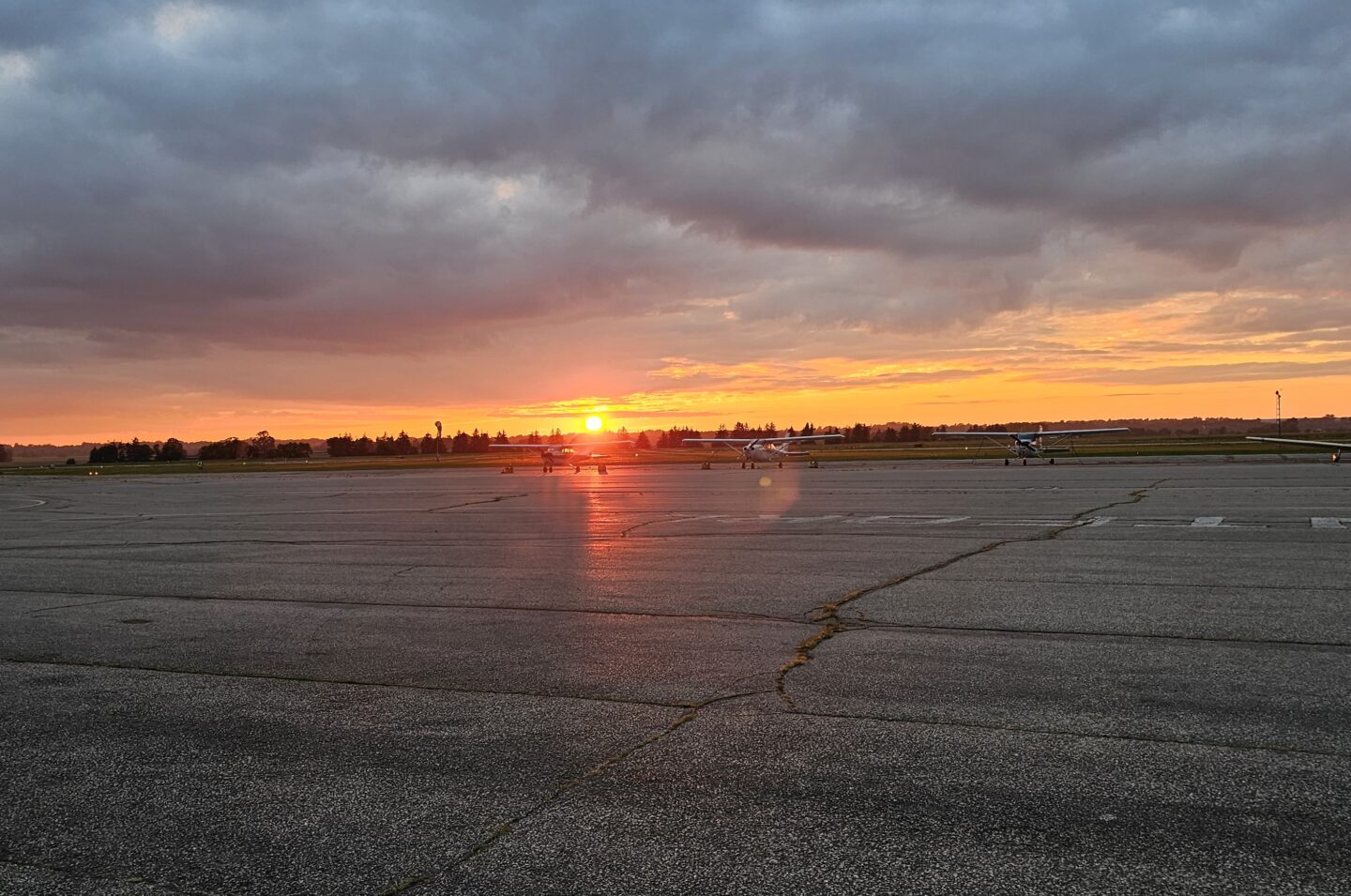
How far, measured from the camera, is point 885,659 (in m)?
7.79

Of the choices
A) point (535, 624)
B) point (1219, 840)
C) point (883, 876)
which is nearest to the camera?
point (883, 876)

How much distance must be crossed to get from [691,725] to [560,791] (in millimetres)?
1279

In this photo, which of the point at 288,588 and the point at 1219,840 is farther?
the point at 288,588

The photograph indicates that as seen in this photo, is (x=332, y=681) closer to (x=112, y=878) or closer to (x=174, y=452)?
(x=112, y=878)

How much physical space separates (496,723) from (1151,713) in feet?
13.2

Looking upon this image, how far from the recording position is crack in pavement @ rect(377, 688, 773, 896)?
4.07m

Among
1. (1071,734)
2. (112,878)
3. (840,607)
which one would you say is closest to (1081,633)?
(840,607)

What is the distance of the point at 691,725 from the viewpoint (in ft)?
19.9

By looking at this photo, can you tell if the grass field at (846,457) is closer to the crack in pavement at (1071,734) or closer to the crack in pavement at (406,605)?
the crack in pavement at (406,605)

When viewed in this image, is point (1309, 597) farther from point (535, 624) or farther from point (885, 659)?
point (535, 624)

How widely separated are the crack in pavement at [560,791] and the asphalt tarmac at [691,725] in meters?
0.02

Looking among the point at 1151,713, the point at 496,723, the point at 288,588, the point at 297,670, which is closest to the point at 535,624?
the point at 297,670

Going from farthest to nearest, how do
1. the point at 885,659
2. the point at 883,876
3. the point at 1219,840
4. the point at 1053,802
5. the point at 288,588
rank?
the point at 288,588 → the point at 885,659 → the point at 1053,802 → the point at 1219,840 → the point at 883,876

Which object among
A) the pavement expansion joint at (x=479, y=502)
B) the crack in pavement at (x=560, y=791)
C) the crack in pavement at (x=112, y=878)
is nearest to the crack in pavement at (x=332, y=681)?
the crack in pavement at (x=560, y=791)
